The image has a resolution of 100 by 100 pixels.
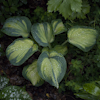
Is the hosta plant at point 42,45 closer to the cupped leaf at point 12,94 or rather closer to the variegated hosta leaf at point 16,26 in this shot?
the variegated hosta leaf at point 16,26

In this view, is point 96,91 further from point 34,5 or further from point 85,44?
point 34,5

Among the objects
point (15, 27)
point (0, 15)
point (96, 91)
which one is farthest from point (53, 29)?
point (96, 91)

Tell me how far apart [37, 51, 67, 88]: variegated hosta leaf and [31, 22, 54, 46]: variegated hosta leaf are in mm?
229

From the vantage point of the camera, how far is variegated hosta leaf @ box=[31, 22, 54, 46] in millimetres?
1230

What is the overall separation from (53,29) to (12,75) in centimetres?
94

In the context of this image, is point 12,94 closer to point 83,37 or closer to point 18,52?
point 18,52

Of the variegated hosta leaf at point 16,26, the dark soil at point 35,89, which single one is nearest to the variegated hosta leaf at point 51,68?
the variegated hosta leaf at point 16,26

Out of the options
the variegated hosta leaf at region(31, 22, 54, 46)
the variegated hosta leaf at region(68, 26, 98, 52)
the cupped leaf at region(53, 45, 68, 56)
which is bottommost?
the cupped leaf at region(53, 45, 68, 56)

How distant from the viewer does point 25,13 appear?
1568 millimetres

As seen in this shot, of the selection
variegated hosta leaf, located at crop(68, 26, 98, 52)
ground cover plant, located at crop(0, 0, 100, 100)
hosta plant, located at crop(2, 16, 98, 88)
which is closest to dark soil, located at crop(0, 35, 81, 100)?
ground cover plant, located at crop(0, 0, 100, 100)

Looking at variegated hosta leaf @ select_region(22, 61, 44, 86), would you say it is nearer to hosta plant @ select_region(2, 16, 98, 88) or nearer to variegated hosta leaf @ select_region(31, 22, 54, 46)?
hosta plant @ select_region(2, 16, 98, 88)

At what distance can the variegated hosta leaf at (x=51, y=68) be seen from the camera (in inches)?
39.9

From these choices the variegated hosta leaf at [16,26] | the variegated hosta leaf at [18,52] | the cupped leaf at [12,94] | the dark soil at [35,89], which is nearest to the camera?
the cupped leaf at [12,94]

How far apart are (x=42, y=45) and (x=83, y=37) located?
0.54m
